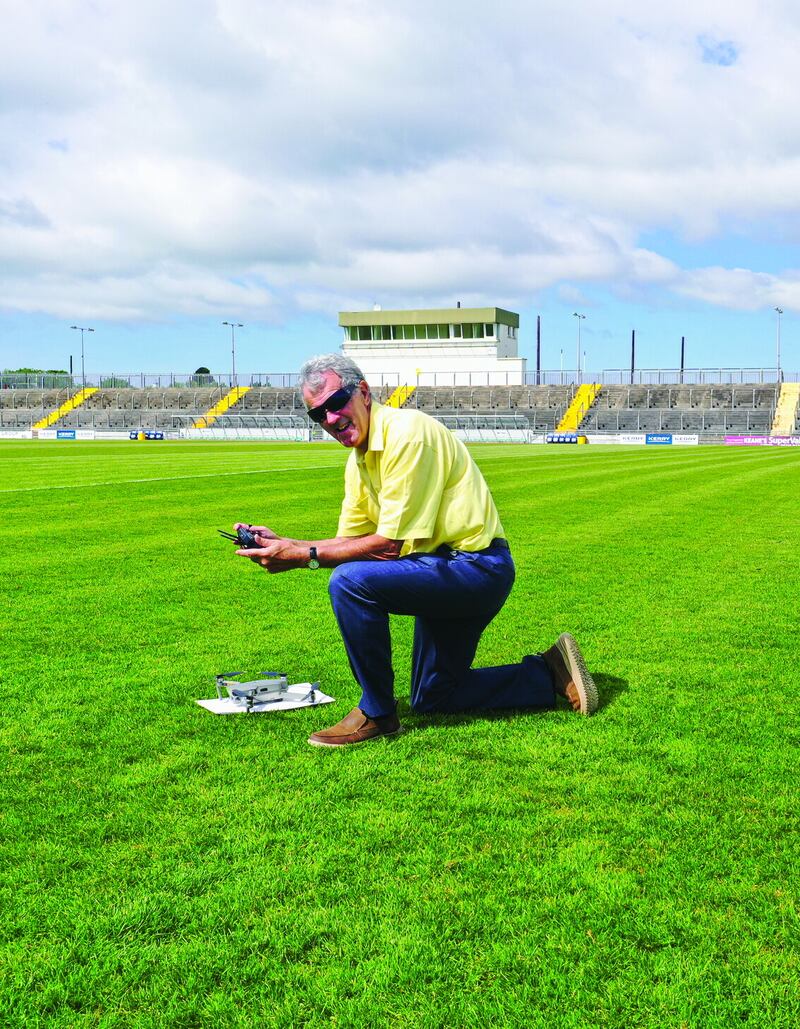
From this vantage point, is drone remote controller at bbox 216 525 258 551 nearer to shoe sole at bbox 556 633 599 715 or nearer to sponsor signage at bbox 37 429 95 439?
shoe sole at bbox 556 633 599 715

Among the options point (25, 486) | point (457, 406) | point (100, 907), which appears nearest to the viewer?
point (100, 907)

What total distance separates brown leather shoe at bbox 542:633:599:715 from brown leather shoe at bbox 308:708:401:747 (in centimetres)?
103

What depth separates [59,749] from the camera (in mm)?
4441

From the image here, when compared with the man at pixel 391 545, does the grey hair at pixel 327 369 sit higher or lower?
higher

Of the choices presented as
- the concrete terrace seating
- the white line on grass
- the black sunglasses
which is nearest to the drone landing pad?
the black sunglasses

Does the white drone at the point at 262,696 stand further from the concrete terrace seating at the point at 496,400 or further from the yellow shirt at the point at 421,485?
the concrete terrace seating at the point at 496,400

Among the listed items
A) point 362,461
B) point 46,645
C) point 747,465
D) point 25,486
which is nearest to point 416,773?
point 362,461

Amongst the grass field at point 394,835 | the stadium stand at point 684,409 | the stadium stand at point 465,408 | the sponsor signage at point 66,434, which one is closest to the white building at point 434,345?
the stadium stand at point 465,408

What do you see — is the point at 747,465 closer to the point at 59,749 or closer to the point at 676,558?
the point at 676,558

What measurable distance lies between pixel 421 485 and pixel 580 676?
1.46 m

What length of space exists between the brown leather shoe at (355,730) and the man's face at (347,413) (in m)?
1.31

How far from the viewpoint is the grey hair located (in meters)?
4.41

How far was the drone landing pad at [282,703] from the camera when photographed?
4988 millimetres

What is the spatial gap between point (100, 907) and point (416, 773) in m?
1.54
